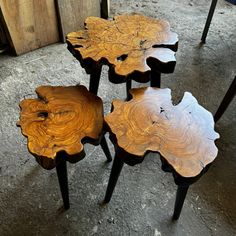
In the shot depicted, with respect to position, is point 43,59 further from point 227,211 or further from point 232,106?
point 227,211

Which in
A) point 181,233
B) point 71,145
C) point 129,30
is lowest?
point 181,233

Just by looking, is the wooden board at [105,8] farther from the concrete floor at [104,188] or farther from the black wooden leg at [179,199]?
the black wooden leg at [179,199]

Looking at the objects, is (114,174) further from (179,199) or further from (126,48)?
(126,48)

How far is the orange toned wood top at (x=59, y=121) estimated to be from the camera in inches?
36.8

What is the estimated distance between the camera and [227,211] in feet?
4.21

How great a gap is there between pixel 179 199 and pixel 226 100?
69cm

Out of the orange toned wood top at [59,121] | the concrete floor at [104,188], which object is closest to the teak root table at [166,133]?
the orange toned wood top at [59,121]

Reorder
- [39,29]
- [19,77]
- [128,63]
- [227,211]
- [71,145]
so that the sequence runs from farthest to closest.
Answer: [39,29]
[19,77]
[227,211]
[128,63]
[71,145]

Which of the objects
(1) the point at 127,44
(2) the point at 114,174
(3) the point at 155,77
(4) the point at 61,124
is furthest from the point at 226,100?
(4) the point at 61,124

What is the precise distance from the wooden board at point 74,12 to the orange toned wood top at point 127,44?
2.42ft

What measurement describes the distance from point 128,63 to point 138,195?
2.04 ft

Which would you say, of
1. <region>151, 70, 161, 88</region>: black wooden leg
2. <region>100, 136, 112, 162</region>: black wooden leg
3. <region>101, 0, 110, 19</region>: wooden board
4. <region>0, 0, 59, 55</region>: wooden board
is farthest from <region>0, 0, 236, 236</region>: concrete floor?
<region>101, 0, 110, 19</region>: wooden board

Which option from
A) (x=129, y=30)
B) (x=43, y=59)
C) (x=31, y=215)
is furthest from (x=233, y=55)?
(x=31, y=215)

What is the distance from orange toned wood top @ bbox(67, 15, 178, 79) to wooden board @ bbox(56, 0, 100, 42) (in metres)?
0.74
